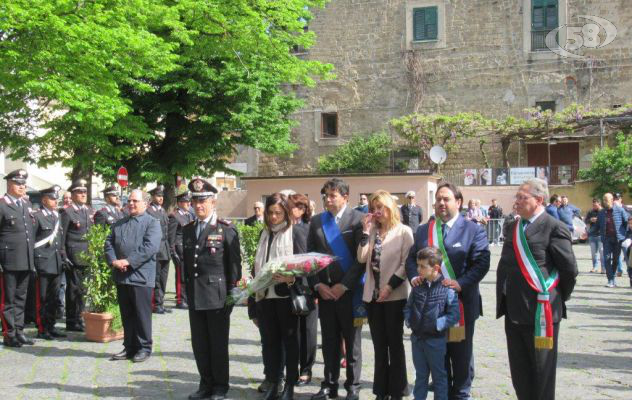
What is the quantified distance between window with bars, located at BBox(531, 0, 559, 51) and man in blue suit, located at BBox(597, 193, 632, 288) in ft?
69.1

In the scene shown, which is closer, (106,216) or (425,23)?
(106,216)

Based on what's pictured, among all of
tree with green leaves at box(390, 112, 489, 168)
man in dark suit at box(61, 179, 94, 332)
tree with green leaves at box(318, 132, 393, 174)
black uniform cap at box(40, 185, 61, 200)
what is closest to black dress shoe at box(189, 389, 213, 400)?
man in dark suit at box(61, 179, 94, 332)

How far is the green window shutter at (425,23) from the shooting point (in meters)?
36.2

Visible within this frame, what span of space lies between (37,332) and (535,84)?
29899mm

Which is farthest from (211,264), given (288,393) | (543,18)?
(543,18)

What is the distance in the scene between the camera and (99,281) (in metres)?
9.29

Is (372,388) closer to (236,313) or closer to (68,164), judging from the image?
(236,313)

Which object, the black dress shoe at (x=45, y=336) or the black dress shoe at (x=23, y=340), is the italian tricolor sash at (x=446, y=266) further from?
the black dress shoe at (x=45, y=336)

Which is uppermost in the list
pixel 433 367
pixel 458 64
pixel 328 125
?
pixel 458 64

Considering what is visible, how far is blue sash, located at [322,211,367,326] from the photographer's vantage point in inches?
261

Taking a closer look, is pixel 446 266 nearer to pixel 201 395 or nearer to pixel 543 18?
pixel 201 395

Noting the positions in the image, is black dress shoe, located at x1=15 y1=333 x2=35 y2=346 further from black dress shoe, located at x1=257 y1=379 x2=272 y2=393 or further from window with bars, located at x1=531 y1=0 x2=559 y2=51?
window with bars, located at x1=531 y1=0 x2=559 y2=51

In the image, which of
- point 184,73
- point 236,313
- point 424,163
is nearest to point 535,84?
point 424,163

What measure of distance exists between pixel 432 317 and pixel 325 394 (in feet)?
4.61
